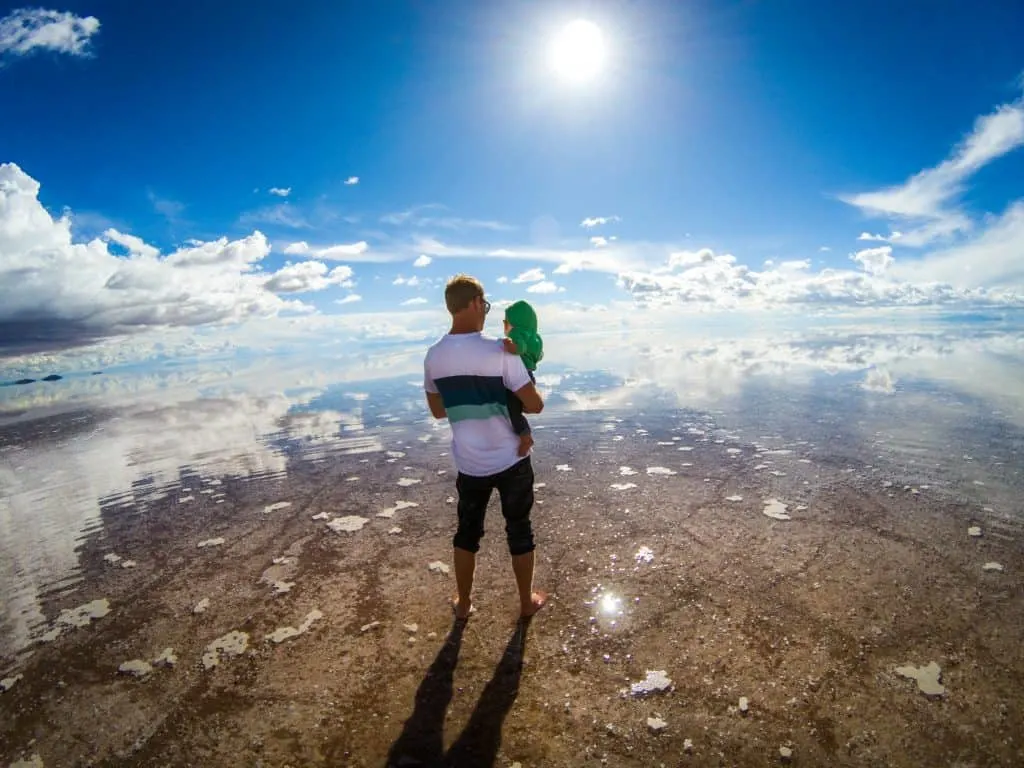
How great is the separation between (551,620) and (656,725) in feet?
4.35

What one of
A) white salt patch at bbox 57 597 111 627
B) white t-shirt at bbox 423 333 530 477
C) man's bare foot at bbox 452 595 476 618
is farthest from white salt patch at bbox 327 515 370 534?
white t-shirt at bbox 423 333 530 477

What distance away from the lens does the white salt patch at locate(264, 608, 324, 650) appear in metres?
4.40

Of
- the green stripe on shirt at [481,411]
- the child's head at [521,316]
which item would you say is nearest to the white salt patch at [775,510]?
the green stripe on shirt at [481,411]

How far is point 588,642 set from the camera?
4129 millimetres

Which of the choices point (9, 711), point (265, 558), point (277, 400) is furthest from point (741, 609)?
point (277, 400)

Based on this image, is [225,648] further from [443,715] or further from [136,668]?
[443,715]

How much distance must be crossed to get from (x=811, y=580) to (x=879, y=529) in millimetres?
1840

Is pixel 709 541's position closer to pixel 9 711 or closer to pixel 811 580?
pixel 811 580

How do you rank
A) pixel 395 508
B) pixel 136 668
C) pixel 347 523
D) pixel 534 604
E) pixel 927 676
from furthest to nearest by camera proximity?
pixel 395 508, pixel 347 523, pixel 534 604, pixel 136 668, pixel 927 676

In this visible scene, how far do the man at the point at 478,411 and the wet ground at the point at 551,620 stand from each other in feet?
2.98

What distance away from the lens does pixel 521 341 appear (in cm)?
396

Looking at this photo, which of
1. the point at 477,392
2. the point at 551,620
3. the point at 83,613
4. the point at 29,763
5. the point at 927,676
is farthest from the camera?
the point at 83,613

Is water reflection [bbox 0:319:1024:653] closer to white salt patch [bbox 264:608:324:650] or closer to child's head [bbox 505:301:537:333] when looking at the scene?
white salt patch [bbox 264:608:324:650]

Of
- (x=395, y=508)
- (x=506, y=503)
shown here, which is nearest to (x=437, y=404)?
(x=506, y=503)
